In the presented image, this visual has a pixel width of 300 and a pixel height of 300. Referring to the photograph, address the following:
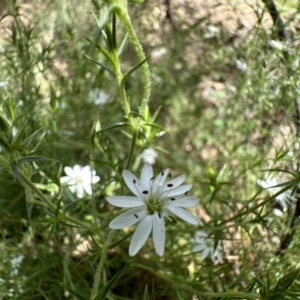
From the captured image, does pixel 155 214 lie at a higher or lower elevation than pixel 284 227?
higher

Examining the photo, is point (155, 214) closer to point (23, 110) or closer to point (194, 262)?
point (194, 262)

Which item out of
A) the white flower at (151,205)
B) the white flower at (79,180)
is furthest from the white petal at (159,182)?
the white flower at (79,180)

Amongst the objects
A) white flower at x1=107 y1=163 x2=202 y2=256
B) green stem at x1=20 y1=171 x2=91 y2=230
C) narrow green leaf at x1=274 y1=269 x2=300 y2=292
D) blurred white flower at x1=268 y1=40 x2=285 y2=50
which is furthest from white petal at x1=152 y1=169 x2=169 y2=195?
blurred white flower at x1=268 y1=40 x2=285 y2=50

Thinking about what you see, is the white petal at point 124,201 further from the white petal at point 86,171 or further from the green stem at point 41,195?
the white petal at point 86,171

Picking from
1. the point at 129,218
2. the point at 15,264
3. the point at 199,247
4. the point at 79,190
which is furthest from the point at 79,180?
the point at 129,218

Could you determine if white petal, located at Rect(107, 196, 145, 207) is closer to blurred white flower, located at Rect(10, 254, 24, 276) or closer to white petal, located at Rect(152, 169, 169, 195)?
white petal, located at Rect(152, 169, 169, 195)

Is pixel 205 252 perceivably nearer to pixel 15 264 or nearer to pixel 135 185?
pixel 135 185

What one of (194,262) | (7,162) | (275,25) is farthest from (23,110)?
(275,25)
